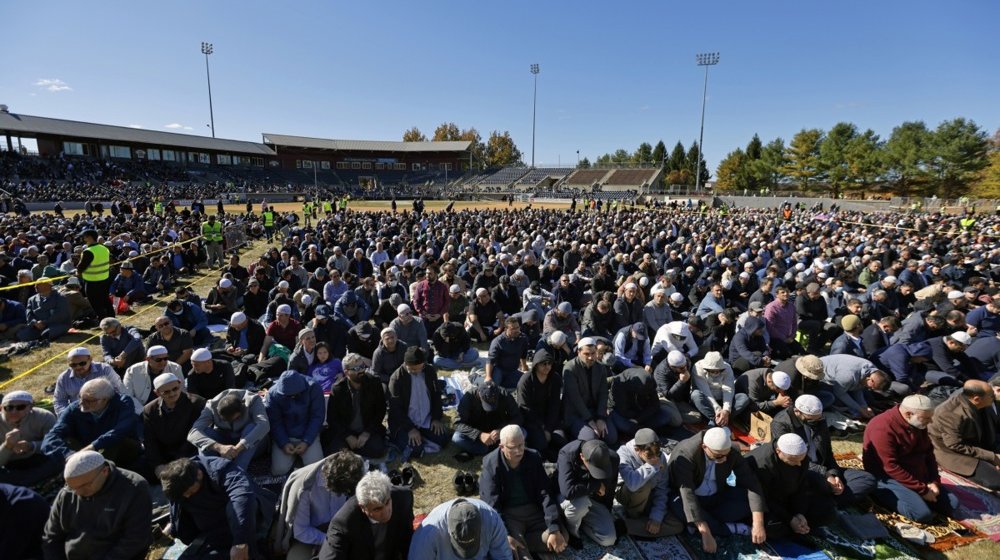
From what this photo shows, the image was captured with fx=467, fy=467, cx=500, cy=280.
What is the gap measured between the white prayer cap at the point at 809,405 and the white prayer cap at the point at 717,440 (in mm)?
893

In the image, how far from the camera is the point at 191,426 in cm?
422

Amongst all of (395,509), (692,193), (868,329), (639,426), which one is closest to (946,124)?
(692,193)

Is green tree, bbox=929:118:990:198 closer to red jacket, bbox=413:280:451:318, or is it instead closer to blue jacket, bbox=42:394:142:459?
red jacket, bbox=413:280:451:318

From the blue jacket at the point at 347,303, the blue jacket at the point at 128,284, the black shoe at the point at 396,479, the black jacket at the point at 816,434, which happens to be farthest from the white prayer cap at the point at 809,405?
the blue jacket at the point at 128,284

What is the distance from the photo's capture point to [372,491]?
2811 mm

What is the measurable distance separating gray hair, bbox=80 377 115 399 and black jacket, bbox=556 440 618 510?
13.1 feet

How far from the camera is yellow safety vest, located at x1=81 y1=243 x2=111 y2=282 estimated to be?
819cm

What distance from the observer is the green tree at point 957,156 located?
142 feet

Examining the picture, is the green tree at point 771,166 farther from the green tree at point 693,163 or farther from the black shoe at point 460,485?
the black shoe at point 460,485

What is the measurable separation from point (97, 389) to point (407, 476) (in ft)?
9.11

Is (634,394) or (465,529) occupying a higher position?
(465,529)

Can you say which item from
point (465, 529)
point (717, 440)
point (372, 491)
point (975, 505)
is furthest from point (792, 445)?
point (372, 491)

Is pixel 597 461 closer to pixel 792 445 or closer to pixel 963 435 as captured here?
pixel 792 445

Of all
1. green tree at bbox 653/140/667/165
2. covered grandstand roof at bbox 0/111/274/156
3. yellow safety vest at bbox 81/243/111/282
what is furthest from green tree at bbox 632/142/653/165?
yellow safety vest at bbox 81/243/111/282
